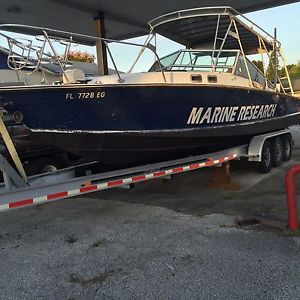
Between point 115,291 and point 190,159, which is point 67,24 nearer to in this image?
point 190,159

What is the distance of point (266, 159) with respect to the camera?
7973 millimetres

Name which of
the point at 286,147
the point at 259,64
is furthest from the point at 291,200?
the point at 286,147

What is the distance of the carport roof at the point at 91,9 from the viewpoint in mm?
13562

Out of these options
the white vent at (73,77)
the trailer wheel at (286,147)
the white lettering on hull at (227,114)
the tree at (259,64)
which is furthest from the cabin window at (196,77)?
the trailer wheel at (286,147)

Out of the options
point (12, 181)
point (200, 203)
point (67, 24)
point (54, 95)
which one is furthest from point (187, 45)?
point (67, 24)

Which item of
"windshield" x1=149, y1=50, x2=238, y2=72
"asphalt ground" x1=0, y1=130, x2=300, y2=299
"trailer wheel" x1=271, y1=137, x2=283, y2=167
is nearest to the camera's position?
"asphalt ground" x1=0, y1=130, x2=300, y2=299

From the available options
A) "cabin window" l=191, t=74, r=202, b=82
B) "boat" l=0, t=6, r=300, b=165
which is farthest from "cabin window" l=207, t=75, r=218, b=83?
"cabin window" l=191, t=74, r=202, b=82

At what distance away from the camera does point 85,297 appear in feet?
10.7

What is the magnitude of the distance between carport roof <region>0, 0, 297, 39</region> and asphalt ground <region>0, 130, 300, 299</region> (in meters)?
9.17

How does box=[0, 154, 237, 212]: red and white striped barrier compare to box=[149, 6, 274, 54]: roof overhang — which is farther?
box=[149, 6, 274, 54]: roof overhang

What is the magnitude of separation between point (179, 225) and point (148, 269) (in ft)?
4.26

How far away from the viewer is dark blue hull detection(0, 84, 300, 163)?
4.72 m

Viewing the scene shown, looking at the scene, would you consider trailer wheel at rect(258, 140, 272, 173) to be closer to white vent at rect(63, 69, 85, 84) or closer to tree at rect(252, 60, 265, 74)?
tree at rect(252, 60, 265, 74)

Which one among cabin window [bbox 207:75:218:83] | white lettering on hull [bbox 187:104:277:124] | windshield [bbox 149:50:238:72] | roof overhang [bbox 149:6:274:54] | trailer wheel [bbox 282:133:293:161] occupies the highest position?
roof overhang [bbox 149:6:274:54]
